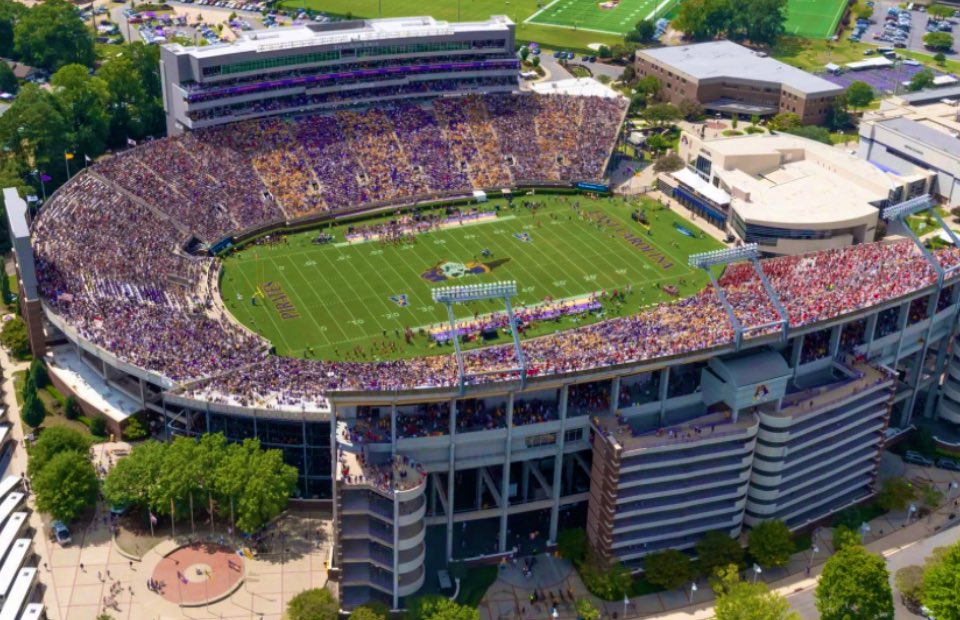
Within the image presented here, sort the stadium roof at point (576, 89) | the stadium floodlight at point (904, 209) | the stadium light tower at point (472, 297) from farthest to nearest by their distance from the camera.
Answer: the stadium roof at point (576, 89), the stadium floodlight at point (904, 209), the stadium light tower at point (472, 297)

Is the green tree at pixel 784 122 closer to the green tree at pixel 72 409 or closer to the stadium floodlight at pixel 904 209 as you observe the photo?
the stadium floodlight at pixel 904 209

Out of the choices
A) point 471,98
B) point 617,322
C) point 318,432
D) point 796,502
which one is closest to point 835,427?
point 796,502

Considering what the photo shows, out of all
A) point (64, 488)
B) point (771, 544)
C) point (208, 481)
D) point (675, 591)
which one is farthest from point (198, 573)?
point (771, 544)

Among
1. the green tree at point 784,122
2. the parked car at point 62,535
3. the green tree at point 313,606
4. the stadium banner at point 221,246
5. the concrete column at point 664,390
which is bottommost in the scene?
the parked car at point 62,535

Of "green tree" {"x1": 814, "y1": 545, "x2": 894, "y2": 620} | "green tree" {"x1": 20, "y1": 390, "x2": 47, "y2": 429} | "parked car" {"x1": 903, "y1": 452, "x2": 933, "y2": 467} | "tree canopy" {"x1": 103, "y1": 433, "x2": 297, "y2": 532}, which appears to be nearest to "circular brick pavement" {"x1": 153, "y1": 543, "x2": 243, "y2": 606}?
"tree canopy" {"x1": 103, "y1": 433, "x2": 297, "y2": 532}

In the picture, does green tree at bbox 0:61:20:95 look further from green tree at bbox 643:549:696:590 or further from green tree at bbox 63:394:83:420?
green tree at bbox 643:549:696:590

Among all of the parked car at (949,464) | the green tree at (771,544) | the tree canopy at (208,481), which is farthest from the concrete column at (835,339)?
the tree canopy at (208,481)

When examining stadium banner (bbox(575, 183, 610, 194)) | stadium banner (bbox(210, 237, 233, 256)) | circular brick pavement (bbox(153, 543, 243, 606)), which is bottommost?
circular brick pavement (bbox(153, 543, 243, 606))
